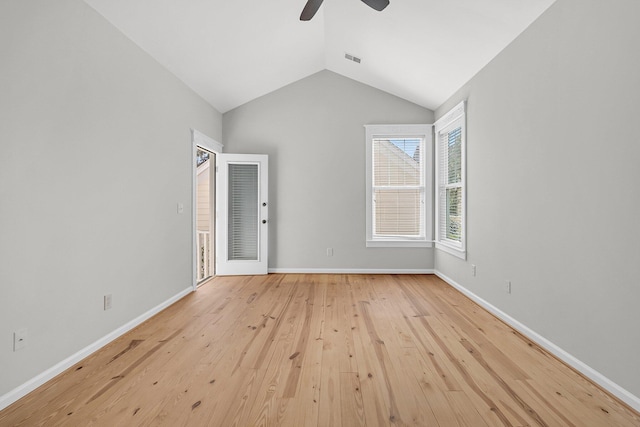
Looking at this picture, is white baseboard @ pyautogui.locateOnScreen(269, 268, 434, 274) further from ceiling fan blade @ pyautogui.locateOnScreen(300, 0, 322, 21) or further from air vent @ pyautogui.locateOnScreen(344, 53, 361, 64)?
ceiling fan blade @ pyautogui.locateOnScreen(300, 0, 322, 21)

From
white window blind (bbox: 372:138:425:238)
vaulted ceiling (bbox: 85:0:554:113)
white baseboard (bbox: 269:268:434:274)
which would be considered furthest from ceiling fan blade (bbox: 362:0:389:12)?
white baseboard (bbox: 269:268:434:274)

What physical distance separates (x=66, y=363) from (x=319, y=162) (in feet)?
12.8

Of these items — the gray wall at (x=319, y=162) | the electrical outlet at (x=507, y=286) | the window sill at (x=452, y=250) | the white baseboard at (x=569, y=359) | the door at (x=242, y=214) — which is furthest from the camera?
the gray wall at (x=319, y=162)

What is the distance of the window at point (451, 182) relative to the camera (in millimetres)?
3908

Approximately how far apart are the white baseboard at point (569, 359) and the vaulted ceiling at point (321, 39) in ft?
8.46

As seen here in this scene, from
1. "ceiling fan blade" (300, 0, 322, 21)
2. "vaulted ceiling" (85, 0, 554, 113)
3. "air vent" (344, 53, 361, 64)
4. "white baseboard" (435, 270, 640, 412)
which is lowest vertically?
"white baseboard" (435, 270, 640, 412)

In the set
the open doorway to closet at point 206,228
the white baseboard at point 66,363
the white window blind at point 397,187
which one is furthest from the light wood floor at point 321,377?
the white window blind at point 397,187

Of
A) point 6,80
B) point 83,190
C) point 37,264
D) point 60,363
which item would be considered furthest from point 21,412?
point 6,80

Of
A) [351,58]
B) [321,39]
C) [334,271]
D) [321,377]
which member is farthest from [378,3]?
[334,271]

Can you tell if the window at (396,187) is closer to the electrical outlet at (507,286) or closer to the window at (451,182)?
the window at (451,182)

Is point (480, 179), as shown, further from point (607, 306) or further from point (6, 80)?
point (6, 80)

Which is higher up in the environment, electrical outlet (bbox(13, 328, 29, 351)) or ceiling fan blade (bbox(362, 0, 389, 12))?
ceiling fan blade (bbox(362, 0, 389, 12))

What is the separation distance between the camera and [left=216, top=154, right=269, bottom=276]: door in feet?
16.0

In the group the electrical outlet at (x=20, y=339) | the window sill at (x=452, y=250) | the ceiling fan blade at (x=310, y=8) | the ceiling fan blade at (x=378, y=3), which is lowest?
the electrical outlet at (x=20, y=339)
